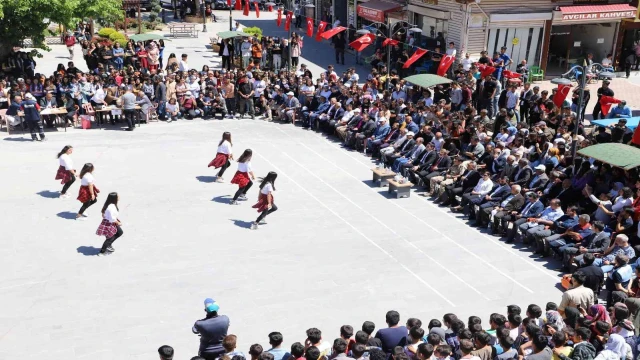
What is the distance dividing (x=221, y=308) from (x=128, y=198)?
629cm

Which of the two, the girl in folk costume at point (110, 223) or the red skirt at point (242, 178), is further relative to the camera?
the red skirt at point (242, 178)

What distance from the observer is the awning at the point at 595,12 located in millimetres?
30723

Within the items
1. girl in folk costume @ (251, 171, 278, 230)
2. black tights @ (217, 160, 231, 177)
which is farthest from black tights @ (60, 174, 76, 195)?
girl in folk costume @ (251, 171, 278, 230)

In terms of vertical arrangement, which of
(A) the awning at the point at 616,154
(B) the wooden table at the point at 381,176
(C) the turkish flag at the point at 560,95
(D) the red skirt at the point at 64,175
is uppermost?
(C) the turkish flag at the point at 560,95

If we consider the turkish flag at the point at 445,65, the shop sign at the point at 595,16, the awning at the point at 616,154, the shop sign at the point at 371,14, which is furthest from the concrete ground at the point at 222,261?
the shop sign at the point at 371,14

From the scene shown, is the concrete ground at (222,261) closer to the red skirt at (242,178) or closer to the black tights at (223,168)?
the black tights at (223,168)

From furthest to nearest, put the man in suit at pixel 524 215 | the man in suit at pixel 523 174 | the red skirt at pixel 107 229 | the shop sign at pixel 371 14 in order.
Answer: the shop sign at pixel 371 14, the man in suit at pixel 523 174, the man in suit at pixel 524 215, the red skirt at pixel 107 229

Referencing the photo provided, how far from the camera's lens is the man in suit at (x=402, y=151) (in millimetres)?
20875

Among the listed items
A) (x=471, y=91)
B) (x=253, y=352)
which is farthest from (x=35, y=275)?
(x=471, y=91)

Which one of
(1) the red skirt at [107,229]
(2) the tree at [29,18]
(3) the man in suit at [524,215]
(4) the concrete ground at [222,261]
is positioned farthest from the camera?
(2) the tree at [29,18]

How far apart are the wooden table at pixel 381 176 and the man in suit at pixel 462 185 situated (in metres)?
1.80

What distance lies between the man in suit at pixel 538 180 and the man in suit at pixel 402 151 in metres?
4.26

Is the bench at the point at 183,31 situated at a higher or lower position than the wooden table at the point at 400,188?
higher

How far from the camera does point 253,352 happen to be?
969 cm
